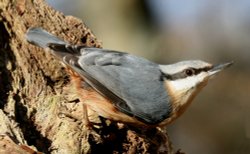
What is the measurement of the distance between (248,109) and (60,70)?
5.13 metres

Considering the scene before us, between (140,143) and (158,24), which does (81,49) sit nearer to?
(140,143)

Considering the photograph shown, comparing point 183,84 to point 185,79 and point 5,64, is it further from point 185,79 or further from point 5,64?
point 5,64

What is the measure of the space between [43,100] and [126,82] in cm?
55

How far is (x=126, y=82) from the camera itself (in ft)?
15.0

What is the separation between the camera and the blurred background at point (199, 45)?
8719 mm

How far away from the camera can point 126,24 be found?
28.6 feet

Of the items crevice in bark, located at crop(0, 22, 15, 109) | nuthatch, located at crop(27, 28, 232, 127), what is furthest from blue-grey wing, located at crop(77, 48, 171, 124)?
crevice in bark, located at crop(0, 22, 15, 109)

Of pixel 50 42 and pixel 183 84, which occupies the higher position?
pixel 50 42

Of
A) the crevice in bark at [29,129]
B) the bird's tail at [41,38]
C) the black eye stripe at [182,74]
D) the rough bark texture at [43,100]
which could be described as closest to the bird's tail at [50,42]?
the bird's tail at [41,38]

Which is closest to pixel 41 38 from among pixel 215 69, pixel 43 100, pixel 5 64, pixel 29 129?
pixel 5 64

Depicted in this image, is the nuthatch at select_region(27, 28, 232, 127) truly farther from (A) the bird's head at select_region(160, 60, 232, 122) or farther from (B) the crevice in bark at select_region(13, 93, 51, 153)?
(B) the crevice in bark at select_region(13, 93, 51, 153)

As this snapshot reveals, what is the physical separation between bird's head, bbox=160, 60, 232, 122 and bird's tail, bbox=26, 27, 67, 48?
0.76 m

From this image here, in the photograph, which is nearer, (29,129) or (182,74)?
(29,129)

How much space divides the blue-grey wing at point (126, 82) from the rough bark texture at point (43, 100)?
0.18 m
